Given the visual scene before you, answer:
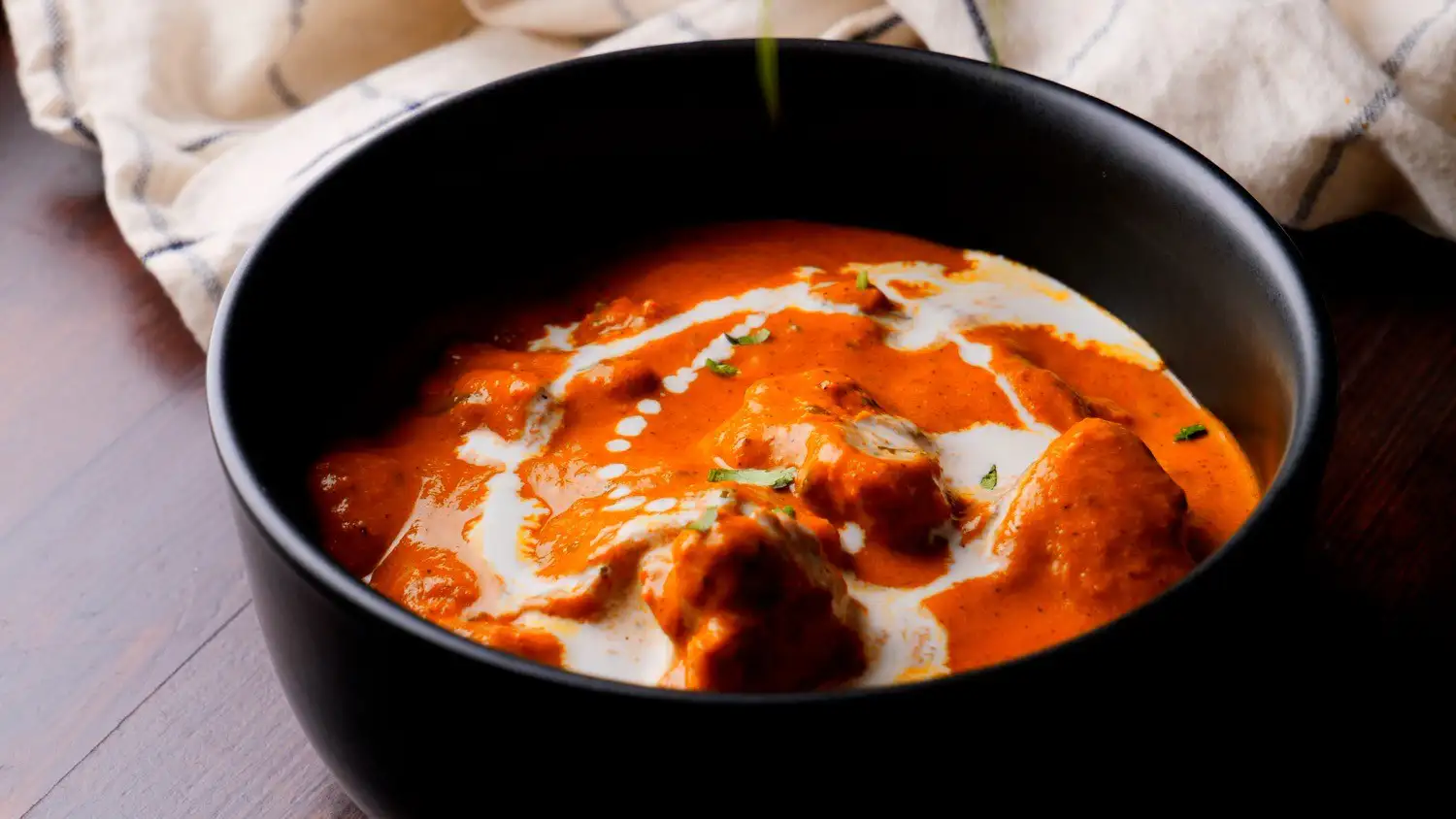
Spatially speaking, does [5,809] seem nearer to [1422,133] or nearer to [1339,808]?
[1339,808]

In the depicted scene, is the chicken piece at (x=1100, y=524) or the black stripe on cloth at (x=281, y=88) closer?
the chicken piece at (x=1100, y=524)

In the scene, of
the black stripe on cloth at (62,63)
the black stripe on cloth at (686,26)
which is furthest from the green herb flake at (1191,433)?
the black stripe on cloth at (62,63)

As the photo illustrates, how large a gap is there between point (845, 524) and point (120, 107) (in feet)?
4.40

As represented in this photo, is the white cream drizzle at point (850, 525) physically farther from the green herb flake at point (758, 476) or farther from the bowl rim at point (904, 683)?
the bowl rim at point (904, 683)

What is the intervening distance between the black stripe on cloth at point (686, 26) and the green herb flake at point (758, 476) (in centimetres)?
92

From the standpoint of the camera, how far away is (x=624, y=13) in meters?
2.19

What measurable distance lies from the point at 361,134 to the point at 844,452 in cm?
102

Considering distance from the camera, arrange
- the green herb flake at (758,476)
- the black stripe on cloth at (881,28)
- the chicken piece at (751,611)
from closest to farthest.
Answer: the chicken piece at (751,611) → the green herb flake at (758,476) → the black stripe on cloth at (881,28)

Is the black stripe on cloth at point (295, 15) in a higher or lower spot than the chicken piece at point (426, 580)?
lower

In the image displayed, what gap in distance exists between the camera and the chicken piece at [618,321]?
1.63 metres

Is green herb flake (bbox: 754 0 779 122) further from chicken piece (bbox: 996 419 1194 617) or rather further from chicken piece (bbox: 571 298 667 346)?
chicken piece (bbox: 996 419 1194 617)

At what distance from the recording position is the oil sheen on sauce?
3.84ft

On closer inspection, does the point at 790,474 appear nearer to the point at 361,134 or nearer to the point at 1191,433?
the point at 1191,433

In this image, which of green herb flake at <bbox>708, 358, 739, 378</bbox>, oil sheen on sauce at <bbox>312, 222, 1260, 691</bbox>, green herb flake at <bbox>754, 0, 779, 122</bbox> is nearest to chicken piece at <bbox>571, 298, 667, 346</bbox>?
oil sheen on sauce at <bbox>312, 222, 1260, 691</bbox>
